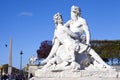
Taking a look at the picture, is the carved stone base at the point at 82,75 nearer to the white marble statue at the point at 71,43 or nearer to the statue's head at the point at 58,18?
the white marble statue at the point at 71,43

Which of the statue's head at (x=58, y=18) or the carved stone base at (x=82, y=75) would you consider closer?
the carved stone base at (x=82, y=75)

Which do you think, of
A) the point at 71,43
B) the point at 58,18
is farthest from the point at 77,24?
the point at 71,43

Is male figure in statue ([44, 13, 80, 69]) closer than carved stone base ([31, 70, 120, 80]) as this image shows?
No

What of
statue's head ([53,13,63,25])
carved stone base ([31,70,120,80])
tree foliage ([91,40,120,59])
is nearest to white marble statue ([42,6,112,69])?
statue's head ([53,13,63,25])

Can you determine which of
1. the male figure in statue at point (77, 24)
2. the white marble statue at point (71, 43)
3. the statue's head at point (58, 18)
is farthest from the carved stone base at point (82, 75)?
the statue's head at point (58, 18)

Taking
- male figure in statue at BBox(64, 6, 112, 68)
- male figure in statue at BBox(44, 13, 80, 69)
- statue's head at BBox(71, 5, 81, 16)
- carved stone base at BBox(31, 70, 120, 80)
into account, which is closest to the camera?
carved stone base at BBox(31, 70, 120, 80)

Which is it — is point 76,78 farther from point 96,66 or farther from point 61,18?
point 61,18

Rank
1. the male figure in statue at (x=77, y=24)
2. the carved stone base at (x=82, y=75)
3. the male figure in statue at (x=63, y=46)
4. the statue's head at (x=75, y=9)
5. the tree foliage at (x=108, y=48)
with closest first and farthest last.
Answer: the carved stone base at (x=82, y=75) < the male figure in statue at (x=63, y=46) < the male figure in statue at (x=77, y=24) < the statue's head at (x=75, y=9) < the tree foliage at (x=108, y=48)

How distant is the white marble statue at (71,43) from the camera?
42.9ft

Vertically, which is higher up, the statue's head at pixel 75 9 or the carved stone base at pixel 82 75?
the statue's head at pixel 75 9

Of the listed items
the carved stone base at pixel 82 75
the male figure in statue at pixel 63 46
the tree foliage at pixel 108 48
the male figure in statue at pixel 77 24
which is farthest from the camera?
the tree foliage at pixel 108 48

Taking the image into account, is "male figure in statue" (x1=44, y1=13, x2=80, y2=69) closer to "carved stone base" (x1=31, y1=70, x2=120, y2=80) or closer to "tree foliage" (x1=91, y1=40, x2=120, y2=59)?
"carved stone base" (x1=31, y1=70, x2=120, y2=80)

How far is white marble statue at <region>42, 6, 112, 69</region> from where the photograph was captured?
13062 millimetres

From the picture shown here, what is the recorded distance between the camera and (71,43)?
43.2ft
